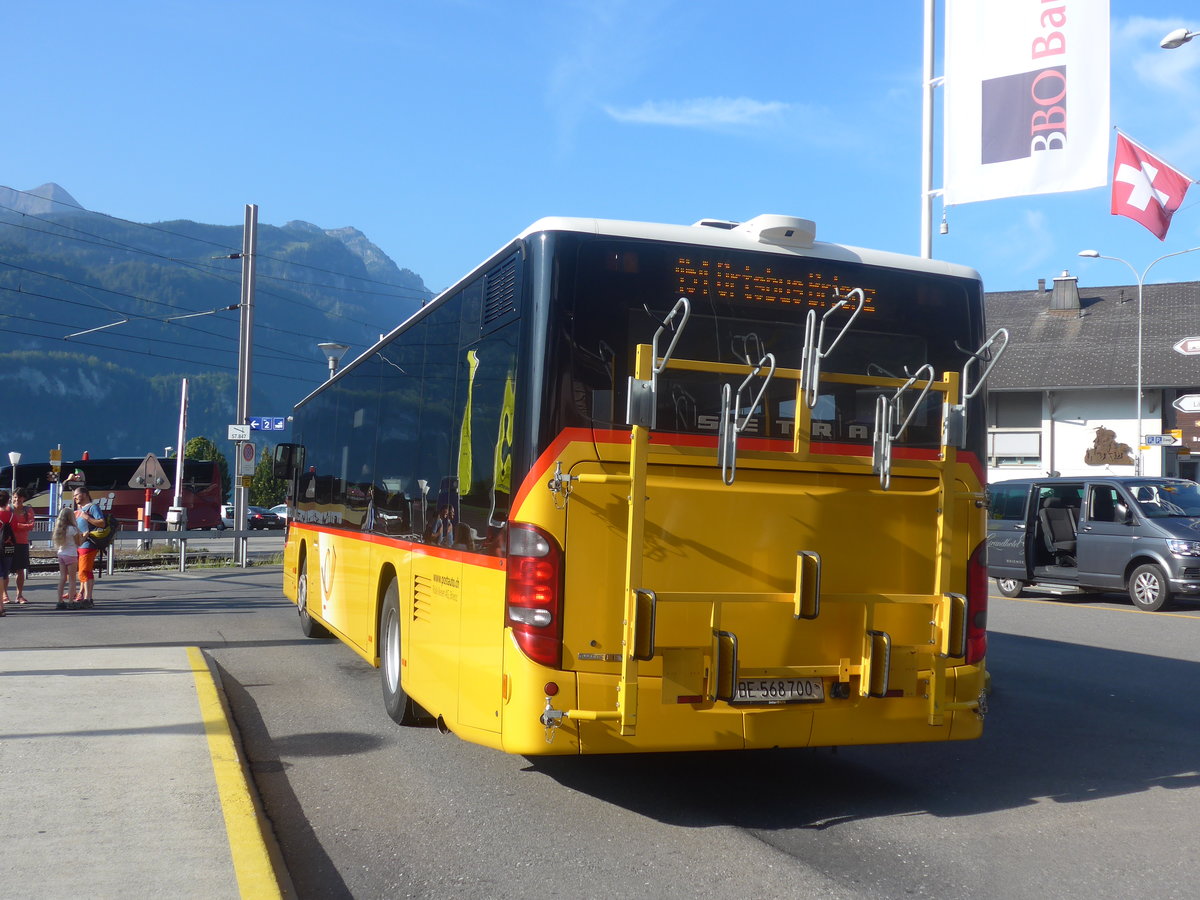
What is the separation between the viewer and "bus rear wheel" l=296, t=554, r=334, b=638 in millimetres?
13148

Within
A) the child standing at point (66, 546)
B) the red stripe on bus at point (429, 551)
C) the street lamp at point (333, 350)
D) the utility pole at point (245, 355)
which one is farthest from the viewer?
the utility pole at point (245, 355)

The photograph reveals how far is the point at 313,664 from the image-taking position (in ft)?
36.6

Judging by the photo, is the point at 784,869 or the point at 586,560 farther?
the point at 586,560

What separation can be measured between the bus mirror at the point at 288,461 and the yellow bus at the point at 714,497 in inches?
312

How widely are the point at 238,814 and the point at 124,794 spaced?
769 millimetres

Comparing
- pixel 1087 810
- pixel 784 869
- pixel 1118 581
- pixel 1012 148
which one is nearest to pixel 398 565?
pixel 784 869

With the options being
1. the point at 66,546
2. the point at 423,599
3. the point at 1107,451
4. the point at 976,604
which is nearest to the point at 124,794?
the point at 423,599

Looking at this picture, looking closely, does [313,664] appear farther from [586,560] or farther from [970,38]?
[970,38]

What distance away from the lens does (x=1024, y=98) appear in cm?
1373

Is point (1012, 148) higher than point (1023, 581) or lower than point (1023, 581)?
higher

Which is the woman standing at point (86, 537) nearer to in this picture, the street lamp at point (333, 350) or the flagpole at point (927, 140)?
the street lamp at point (333, 350)

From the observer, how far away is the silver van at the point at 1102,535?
648 inches

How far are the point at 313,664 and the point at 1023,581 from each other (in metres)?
12.1

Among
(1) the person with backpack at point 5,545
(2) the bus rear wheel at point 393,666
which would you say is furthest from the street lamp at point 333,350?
(2) the bus rear wheel at point 393,666
